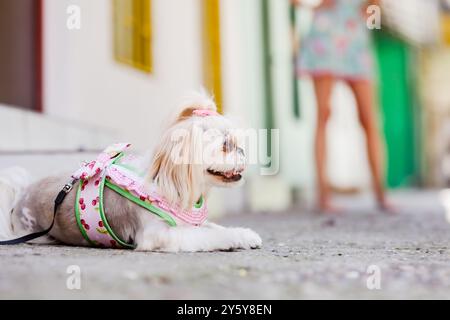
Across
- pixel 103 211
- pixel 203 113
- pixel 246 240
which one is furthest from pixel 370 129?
pixel 103 211

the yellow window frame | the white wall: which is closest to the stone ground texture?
the white wall

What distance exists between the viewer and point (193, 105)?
2355 millimetres

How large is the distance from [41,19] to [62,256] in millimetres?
2272

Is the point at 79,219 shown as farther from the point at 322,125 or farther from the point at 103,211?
the point at 322,125

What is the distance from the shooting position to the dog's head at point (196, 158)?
7.33 feet

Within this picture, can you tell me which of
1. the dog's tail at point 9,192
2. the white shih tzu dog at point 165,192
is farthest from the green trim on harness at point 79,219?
the dog's tail at point 9,192

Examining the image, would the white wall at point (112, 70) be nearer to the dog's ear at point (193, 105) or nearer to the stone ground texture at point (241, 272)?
the dog's ear at point (193, 105)

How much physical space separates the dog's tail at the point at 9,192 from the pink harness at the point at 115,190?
13.4 inches

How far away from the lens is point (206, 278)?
1760 mm

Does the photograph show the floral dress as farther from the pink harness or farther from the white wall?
the pink harness

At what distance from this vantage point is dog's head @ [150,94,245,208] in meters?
2.23
